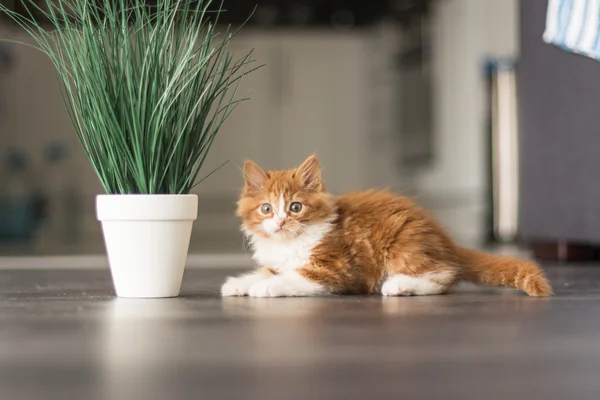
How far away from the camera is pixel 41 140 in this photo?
8773mm

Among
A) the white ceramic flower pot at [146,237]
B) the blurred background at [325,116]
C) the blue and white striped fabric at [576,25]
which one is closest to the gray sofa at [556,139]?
the blue and white striped fabric at [576,25]

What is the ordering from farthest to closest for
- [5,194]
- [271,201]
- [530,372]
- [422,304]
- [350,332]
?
[5,194] < [271,201] < [422,304] < [350,332] < [530,372]

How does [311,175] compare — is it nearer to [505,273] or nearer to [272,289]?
[272,289]

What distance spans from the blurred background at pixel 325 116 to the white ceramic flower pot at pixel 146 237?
16.7 feet

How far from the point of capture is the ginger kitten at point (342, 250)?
1980mm

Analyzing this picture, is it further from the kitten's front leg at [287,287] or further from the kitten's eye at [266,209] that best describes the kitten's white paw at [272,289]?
the kitten's eye at [266,209]

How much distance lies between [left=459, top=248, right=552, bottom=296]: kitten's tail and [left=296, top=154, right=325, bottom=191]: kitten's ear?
1.26ft

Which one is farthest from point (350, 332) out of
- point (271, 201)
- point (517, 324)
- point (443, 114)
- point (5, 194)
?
point (5, 194)

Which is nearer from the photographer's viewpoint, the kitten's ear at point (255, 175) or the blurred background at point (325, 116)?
the kitten's ear at point (255, 175)

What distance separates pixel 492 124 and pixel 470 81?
4.23 ft

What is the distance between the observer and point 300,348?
124cm

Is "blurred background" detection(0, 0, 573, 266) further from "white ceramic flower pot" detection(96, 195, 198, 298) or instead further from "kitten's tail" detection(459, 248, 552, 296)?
"white ceramic flower pot" detection(96, 195, 198, 298)

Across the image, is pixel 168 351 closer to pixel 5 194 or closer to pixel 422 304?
pixel 422 304

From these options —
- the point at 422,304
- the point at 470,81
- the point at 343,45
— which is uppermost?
the point at 343,45
